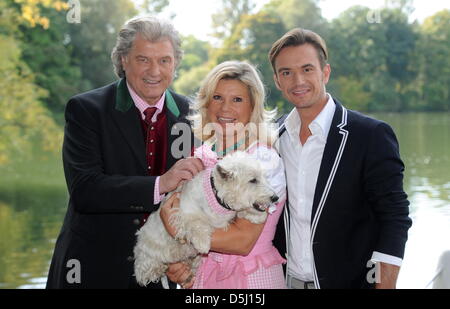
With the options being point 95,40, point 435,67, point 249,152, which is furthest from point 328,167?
point 435,67

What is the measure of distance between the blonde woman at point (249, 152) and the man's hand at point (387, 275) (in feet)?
2.18

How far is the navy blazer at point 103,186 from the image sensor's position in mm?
3650

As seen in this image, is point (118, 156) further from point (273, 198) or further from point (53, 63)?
point (53, 63)

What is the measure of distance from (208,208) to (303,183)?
26.5 inches

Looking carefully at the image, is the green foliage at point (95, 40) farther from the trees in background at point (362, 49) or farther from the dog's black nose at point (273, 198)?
the dog's black nose at point (273, 198)

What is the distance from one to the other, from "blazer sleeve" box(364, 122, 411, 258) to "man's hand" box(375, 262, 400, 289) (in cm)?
8

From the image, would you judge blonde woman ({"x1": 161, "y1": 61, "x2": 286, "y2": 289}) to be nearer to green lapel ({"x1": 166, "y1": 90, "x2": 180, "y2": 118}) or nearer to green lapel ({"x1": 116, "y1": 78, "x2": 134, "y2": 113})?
green lapel ({"x1": 166, "y1": 90, "x2": 180, "y2": 118})

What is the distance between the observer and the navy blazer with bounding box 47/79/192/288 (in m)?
3.65

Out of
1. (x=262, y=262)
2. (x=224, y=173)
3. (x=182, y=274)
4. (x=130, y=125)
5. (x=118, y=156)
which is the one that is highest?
(x=130, y=125)

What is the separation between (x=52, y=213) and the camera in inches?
876

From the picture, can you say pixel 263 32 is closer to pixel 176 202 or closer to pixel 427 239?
pixel 427 239

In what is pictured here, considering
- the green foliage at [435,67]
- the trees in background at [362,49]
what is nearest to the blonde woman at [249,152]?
the trees in background at [362,49]
